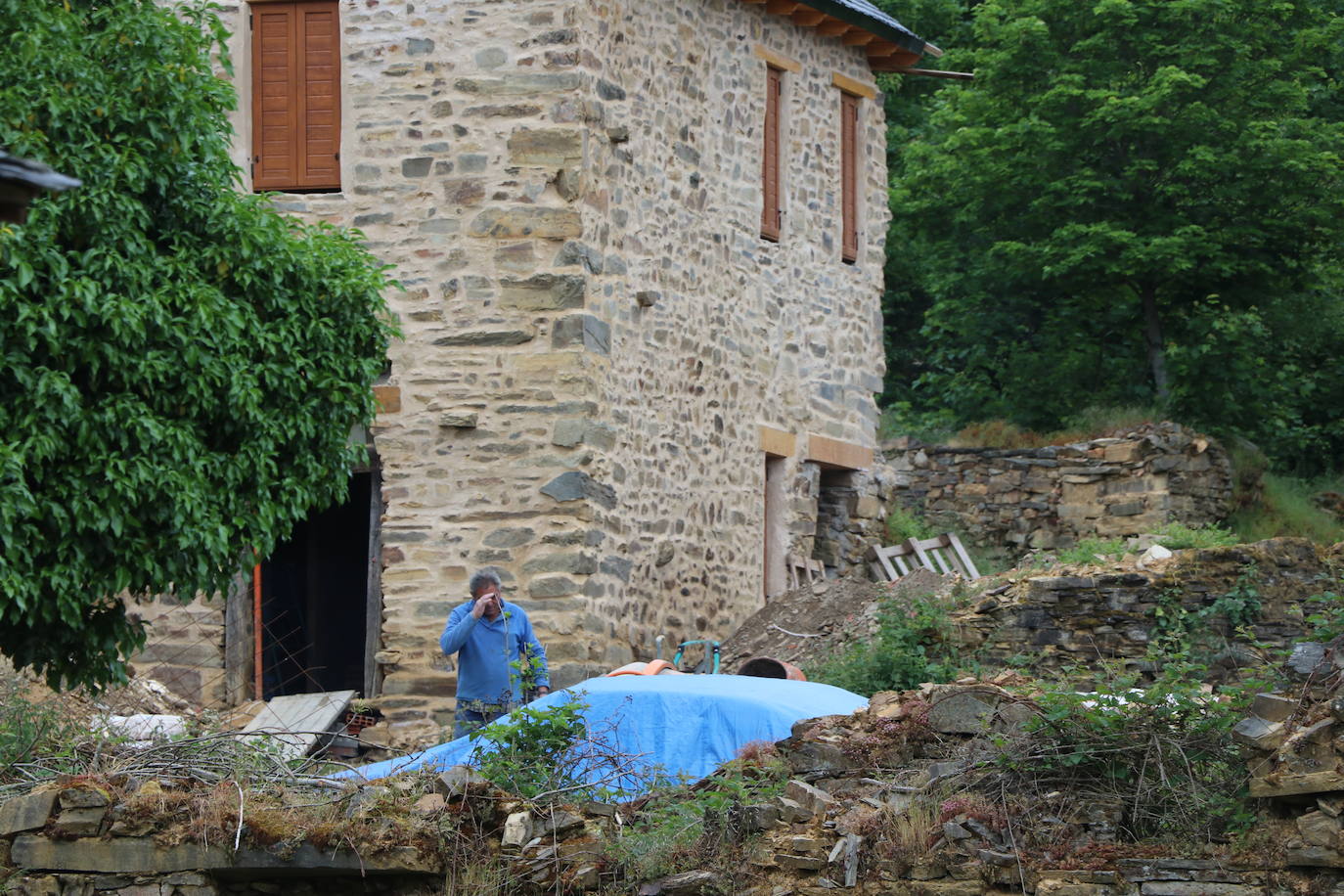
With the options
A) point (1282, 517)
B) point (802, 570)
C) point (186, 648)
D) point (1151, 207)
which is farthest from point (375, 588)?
point (1151, 207)

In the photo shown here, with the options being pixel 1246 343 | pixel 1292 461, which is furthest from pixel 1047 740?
pixel 1292 461

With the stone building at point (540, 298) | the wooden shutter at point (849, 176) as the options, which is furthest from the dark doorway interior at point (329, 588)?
the wooden shutter at point (849, 176)

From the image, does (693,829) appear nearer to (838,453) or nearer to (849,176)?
(838,453)

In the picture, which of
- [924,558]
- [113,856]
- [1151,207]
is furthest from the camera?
[1151,207]

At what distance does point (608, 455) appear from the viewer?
13.8 meters

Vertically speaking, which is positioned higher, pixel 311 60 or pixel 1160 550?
pixel 311 60

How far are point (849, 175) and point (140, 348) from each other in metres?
9.10

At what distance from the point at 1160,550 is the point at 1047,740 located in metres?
6.73

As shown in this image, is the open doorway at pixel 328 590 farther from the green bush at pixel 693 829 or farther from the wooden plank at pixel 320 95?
the green bush at pixel 693 829

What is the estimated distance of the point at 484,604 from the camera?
36.8ft

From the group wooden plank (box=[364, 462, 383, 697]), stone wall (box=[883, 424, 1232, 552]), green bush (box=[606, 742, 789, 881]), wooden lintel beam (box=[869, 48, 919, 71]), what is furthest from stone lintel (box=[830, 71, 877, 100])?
green bush (box=[606, 742, 789, 881])

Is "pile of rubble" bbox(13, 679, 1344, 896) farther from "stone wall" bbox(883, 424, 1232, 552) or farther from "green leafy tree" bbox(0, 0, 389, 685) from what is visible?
"stone wall" bbox(883, 424, 1232, 552)

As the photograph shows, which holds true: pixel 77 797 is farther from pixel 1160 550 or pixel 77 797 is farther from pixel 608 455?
pixel 1160 550

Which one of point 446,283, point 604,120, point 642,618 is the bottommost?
point 642,618
